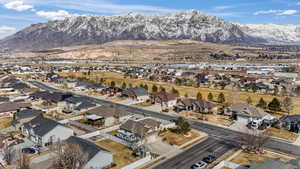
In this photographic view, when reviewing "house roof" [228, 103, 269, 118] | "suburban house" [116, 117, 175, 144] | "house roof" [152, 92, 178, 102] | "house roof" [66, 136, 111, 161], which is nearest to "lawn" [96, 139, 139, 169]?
"suburban house" [116, 117, 175, 144]

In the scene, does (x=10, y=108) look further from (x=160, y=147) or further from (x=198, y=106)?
(x=198, y=106)

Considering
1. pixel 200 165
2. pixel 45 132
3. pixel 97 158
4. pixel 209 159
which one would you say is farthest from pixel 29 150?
pixel 209 159

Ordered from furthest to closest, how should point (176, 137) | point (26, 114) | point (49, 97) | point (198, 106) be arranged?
1. point (49, 97)
2. point (198, 106)
3. point (26, 114)
4. point (176, 137)

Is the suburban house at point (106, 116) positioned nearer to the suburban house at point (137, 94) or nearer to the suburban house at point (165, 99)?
the suburban house at point (165, 99)

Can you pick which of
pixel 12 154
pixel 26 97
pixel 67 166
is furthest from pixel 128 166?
pixel 26 97

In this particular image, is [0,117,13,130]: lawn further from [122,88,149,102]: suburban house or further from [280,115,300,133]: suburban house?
[280,115,300,133]: suburban house
